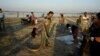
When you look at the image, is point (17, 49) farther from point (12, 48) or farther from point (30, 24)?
point (30, 24)

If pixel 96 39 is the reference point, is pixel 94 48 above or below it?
below

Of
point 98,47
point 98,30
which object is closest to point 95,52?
point 98,47

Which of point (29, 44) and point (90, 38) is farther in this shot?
point (29, 44)

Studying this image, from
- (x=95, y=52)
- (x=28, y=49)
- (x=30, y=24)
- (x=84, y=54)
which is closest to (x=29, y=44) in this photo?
(x=28, y=49)

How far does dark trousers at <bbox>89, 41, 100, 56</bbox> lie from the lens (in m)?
6.83

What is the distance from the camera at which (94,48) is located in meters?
6.98

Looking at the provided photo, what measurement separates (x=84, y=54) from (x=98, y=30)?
136 centimetres

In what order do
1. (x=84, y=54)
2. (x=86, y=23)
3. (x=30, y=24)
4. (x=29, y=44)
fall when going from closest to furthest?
(x=84, y=54), (x=29, y=44), (x=86, y=23), (x=30, y=24)

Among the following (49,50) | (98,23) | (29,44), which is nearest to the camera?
(98,23)

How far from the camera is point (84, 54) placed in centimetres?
781

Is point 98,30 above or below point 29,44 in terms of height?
above

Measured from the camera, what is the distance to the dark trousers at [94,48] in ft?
22.4

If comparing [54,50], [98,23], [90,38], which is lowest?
[54,50]

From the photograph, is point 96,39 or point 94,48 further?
point 94,48
